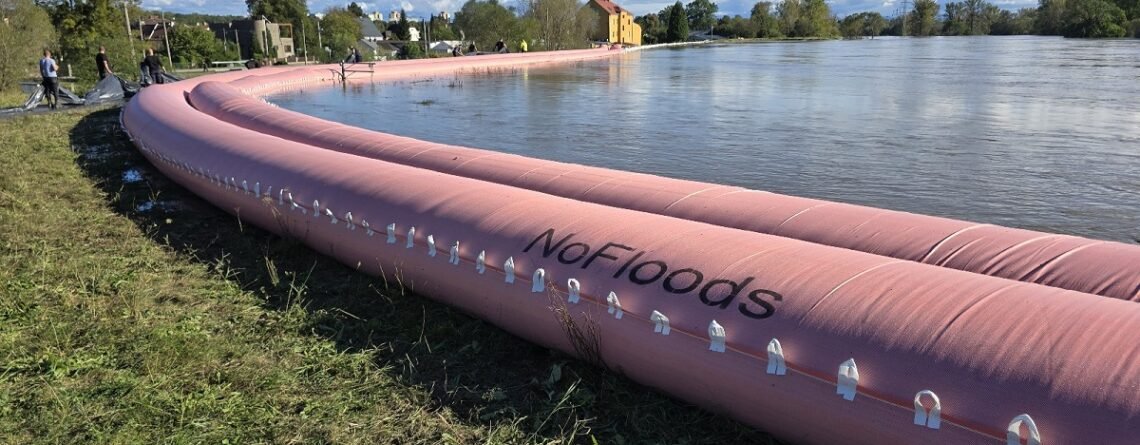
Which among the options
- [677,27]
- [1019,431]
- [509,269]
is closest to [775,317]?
[1019,431]

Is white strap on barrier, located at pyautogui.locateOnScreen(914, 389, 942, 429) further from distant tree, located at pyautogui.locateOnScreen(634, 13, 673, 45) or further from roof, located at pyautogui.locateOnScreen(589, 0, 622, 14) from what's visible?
distant tree, located at pyautogui.locateOnScreen(634, 13, 673, 45)

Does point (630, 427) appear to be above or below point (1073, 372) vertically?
below

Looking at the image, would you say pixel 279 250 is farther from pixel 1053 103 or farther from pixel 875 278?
pixel 1053 103

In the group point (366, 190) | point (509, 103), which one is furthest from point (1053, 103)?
point (366, 190)

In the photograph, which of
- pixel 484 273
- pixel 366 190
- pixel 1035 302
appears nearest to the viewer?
pixel 1035 302

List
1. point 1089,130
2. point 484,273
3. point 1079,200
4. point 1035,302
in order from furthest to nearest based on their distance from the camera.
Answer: point 1089,130 → point 1079,200 → point 484,273 → point 1035,302

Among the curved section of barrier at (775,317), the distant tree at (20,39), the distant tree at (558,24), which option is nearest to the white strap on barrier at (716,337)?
the curved section of barrier at (775,317)

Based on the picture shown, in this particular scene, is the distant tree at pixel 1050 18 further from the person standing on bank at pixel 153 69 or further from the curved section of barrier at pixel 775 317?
the curved section of barrier at pixel 775 317

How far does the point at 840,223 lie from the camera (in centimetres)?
338

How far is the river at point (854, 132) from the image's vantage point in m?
6.89

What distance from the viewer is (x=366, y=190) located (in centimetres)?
423

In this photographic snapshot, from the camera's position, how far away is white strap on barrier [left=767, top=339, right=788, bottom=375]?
89.6 inches

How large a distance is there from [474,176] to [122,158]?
5178mm

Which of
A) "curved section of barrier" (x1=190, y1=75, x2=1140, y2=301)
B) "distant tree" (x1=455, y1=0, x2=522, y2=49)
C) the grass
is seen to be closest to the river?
"curved section of barrier" (x1=190, y1=75, x2=1140, y2=301)
